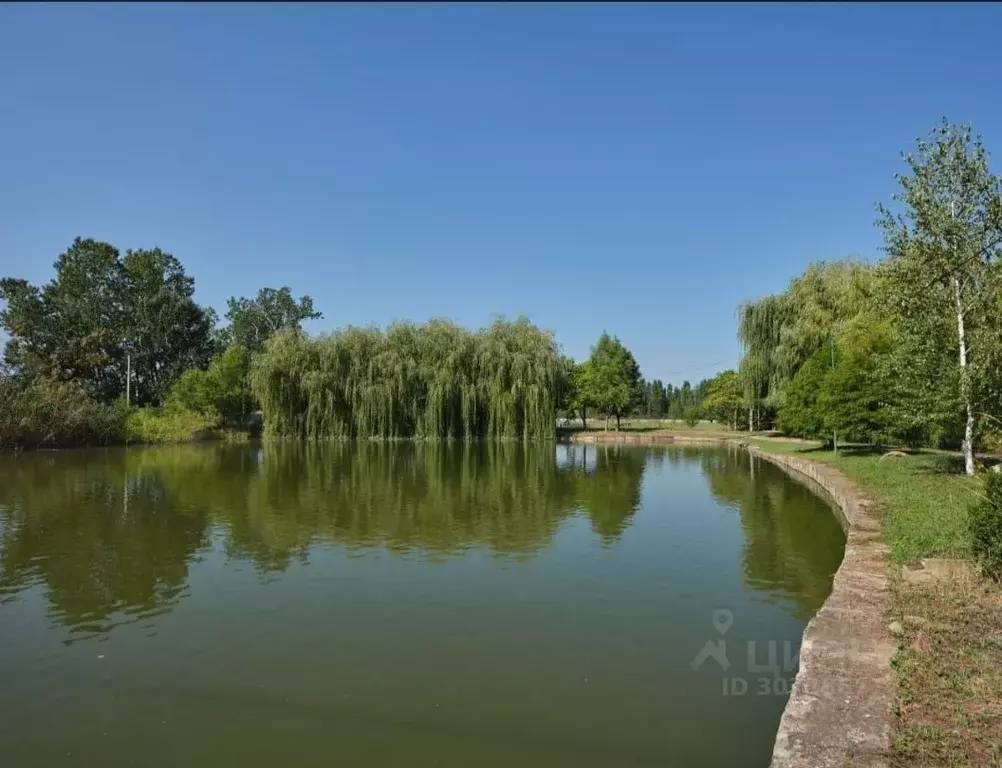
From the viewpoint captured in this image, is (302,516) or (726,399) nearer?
(302,516)

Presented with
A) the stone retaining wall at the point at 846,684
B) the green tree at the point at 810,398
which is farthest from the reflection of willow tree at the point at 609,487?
the green tree at the point at 810,398

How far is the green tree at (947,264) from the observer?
48.0 feet

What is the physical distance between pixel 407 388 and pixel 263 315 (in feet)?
104

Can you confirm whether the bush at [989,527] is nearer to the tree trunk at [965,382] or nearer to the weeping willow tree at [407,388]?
the tree trunk at [965,382]

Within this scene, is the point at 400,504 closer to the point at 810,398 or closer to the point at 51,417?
the point at 810,398

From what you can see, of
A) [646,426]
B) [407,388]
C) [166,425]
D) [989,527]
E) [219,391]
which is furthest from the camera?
[646,426]

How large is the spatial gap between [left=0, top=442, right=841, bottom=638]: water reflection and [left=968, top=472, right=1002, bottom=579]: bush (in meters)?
1.88

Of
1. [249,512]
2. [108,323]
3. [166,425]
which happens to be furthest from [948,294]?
[108,323]

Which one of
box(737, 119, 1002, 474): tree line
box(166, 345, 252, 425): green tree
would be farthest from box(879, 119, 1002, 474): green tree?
box(166, 345, 252, 425): green tree

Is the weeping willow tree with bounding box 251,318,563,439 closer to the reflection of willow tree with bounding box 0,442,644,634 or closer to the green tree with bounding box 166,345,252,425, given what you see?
the green tree with bounding box 166,345,252,425

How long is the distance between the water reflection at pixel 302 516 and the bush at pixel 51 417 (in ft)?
16.5

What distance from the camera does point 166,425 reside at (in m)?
40.3

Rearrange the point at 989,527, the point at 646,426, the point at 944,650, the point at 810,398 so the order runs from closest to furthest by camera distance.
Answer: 1. the point at 944,650
2. the point at 989,527
3. the point at 810,398
4. the point at 646,426

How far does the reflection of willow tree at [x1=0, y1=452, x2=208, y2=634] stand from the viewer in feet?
26.9
